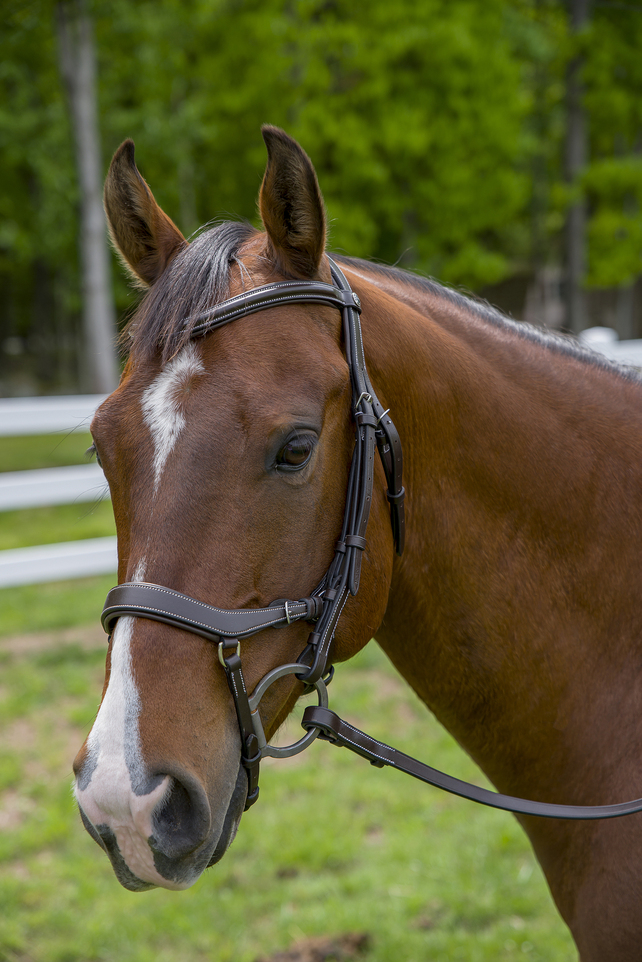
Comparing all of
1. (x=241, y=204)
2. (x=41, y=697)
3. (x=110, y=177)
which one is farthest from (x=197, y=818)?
(x=241, y=204)

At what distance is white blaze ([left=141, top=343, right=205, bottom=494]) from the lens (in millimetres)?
1553

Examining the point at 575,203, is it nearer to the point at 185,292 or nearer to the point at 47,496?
the point at 47,496

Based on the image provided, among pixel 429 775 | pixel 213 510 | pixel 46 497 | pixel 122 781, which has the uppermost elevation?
pixel 213 510

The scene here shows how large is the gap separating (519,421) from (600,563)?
1.45 ft

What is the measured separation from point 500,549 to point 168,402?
37.3 inches

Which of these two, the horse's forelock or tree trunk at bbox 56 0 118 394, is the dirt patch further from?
tree trunk at bbox 56 0 118 394

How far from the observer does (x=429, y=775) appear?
190 cm

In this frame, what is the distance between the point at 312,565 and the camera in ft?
5.48

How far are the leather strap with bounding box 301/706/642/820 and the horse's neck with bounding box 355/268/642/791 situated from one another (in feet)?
0.57

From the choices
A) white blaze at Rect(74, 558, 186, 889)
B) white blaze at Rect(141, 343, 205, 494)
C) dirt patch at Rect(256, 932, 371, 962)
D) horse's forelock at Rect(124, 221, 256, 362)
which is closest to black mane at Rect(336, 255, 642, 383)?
horse's forelock at Rect(124, 221, 256, 362)

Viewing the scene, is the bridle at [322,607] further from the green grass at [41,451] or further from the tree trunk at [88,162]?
the tree trunk at [88,162]

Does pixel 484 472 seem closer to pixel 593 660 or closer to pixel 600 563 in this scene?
pixel 600 563

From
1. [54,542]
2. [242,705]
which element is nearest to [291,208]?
[242,705]

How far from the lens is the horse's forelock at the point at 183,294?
1656 millimetres
